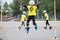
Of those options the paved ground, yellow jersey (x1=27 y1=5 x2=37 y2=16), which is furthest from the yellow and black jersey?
the paved ground

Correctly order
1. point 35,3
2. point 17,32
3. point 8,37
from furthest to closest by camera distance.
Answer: point 17,32
point 8,37
point 35,3

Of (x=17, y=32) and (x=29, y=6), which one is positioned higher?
(x=29, y=6)

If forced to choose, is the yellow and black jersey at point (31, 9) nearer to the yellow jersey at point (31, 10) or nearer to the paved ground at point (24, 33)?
the yellow jersey at point (31, 10)

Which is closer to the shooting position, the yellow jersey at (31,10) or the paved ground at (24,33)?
the yellow jersey at (31,10)

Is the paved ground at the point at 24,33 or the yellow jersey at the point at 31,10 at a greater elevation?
the yellow jersey at the point at 31,10

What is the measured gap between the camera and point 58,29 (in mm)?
16609

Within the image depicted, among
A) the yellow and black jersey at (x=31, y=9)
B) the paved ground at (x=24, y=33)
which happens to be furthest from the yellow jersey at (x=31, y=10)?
the paved ground at (x=24, y=33)

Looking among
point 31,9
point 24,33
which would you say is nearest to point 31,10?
point 31,9

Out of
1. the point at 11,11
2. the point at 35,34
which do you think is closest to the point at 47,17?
the point at 35,34

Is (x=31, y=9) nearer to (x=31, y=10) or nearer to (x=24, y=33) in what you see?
(x=31, y=10)

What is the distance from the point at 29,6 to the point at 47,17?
2.45 metres

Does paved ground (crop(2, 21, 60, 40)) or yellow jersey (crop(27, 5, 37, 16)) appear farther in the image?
paved ground (crop(2, 21, 60, 40))

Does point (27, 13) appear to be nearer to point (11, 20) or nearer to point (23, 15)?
point (23, 15)

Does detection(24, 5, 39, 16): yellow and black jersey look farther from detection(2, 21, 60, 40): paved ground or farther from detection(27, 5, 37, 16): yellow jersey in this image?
detection(2, 21, 60, 40): paved ground
